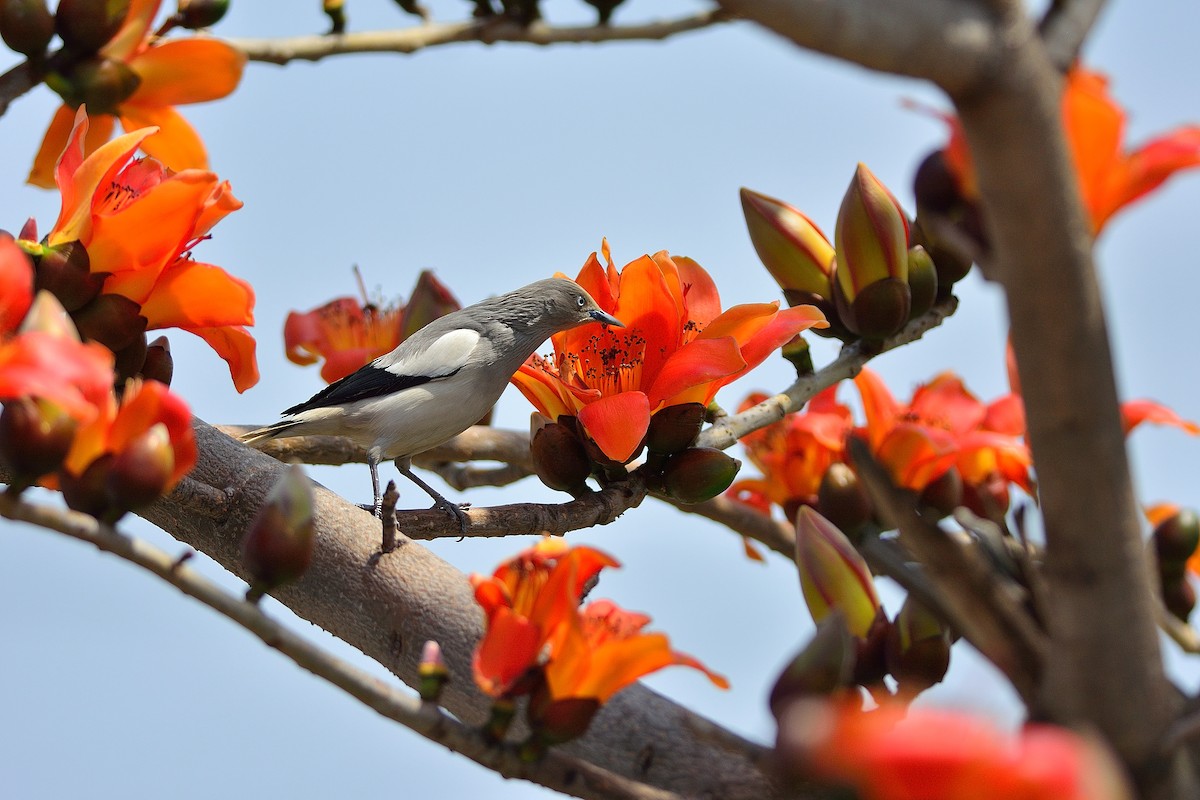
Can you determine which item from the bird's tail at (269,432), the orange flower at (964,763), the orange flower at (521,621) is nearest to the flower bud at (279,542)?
the orange flower at (521,621)

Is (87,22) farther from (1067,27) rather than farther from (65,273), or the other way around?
(1067,27)

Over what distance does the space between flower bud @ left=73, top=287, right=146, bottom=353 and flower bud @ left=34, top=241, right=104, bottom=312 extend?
0.03m

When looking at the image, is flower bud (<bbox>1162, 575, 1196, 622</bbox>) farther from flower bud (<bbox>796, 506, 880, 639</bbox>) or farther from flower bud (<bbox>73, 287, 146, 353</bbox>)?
flower bud (<bbox>73, 287, 146, 353</bbox>)

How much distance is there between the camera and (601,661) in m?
1.21

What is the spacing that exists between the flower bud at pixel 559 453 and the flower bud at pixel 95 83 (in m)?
1.00

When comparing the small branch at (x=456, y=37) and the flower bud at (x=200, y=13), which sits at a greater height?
the small branch at (x=456, y=37)

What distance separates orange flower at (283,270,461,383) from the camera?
10.0ft

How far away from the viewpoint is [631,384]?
83.4 inches

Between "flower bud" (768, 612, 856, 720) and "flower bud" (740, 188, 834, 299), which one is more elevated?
"flower bud" (740, 188, 834, 299)

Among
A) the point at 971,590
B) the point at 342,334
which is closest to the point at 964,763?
the point at 971,590

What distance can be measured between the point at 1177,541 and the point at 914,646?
57 cm

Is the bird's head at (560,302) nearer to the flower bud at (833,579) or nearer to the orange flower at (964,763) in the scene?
the flower bud at (833,579)

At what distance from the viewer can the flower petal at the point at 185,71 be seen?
226 centimetres

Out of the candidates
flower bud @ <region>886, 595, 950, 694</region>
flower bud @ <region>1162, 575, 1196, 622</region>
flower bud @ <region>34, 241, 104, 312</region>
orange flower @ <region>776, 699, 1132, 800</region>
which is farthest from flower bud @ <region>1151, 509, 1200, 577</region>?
flower bud @ <region>34, 241, 104, 312</region>
